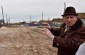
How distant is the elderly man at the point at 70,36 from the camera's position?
4.61 m

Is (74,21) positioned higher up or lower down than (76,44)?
higher up

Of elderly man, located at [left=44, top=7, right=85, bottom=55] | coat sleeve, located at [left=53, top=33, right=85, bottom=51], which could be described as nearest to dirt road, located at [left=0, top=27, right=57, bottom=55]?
elderly man, located at [left=44, top=7, right=85, bottom=55]

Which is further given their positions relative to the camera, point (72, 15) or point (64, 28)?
point (64, 28)

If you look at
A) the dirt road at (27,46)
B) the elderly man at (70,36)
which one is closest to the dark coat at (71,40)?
the elderly man at (70,36)

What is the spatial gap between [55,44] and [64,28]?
535mm

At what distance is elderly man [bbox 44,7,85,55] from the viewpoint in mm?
4613

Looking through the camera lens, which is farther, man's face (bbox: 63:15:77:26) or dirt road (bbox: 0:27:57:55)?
dirt road (bbox: 0:27:57:55)

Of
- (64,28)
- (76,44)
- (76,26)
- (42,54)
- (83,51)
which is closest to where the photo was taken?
(83,51)

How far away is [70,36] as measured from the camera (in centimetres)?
479

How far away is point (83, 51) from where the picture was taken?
3496 millimetres

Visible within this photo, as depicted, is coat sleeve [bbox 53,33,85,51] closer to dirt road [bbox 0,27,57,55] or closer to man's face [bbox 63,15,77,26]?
man's face [bbox 63,15,77,26]

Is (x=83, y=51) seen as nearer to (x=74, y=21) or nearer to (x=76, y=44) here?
(x=76, y=44)

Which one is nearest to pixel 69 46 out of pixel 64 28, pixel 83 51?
pixel 64 28

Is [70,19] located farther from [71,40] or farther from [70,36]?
[71,40]
